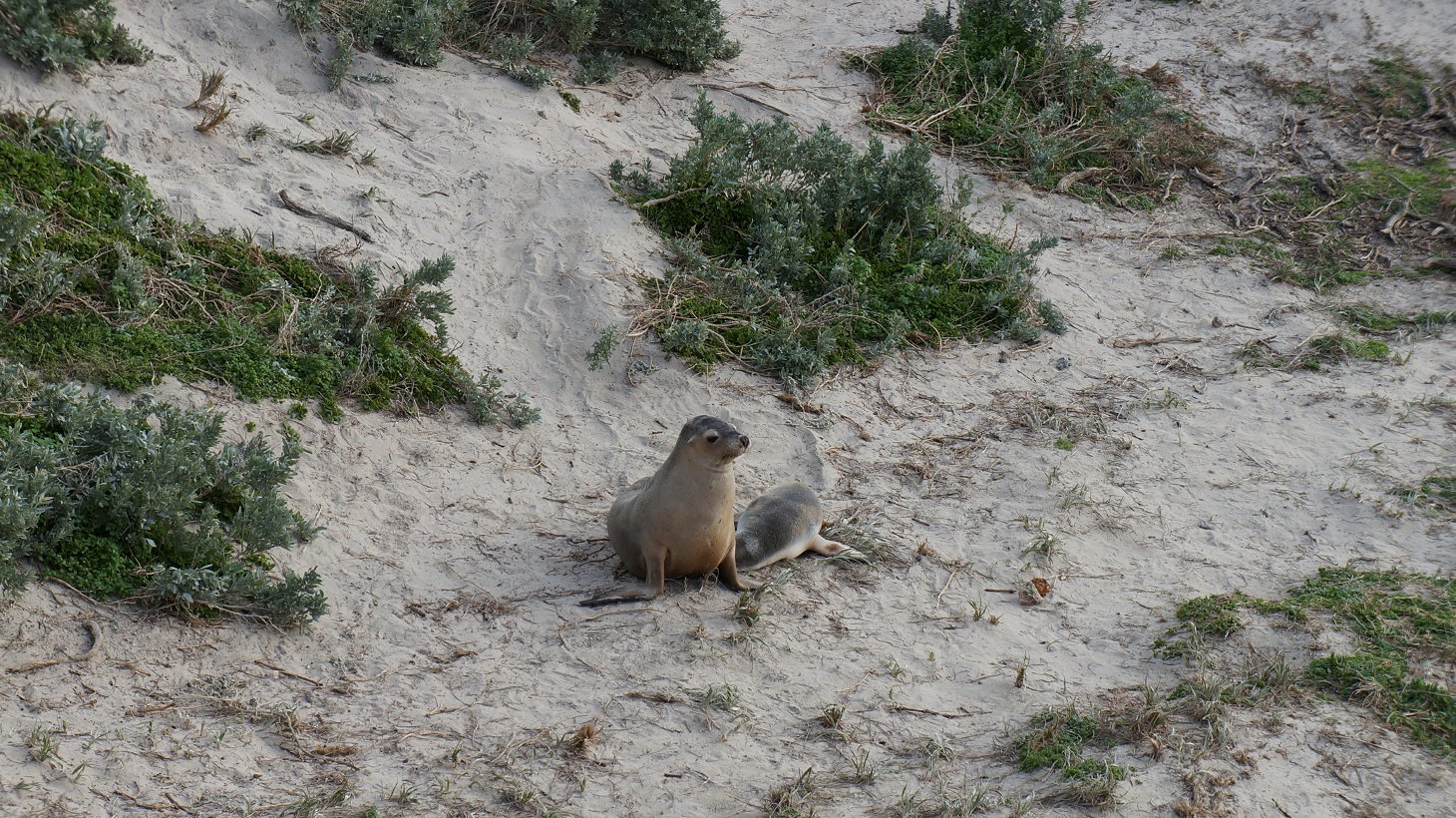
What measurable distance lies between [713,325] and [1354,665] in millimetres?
4256

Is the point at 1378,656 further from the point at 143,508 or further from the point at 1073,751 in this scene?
the point at 143,508

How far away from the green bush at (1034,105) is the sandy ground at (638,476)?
1.51ft

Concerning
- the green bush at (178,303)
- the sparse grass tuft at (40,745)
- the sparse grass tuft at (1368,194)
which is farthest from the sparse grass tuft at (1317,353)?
the sparse grass tuft at (40,745)

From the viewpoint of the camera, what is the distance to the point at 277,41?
882 cm

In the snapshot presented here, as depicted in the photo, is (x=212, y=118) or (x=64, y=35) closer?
(x=64, y=35)

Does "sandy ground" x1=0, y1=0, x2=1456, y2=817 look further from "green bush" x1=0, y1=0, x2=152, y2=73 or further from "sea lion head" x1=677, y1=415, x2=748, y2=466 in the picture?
"sea lion head" x1=677, y1=415, x2=748, y2=466

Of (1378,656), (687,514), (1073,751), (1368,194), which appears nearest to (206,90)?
(687,514)

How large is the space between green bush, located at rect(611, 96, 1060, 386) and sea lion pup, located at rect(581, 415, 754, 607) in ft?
7.10

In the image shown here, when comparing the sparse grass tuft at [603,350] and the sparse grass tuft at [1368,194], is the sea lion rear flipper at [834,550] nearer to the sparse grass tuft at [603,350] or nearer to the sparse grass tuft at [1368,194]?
the sparse grass tuft at [603,350]

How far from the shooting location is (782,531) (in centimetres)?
612

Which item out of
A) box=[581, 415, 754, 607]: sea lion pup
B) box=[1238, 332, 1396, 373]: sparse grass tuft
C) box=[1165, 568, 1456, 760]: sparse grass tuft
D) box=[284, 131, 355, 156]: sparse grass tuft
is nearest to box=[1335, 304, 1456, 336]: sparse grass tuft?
box=[1238, 332, 1396, 373]: sparse grass tuft

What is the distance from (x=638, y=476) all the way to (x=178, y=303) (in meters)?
2.61

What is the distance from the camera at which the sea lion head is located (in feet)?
18.8

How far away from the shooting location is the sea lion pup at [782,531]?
609 cm
